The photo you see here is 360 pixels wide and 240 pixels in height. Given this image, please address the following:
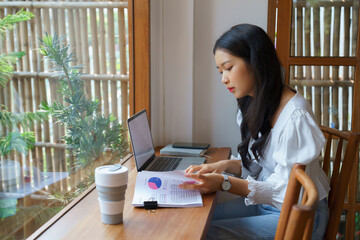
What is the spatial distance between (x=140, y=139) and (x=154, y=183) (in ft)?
1.11

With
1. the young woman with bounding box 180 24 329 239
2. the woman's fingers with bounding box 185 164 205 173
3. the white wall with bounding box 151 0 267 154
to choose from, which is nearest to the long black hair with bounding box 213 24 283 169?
the young woman with bounding box 180 24 329 239

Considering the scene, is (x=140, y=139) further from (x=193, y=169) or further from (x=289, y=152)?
(x=289, y=152)

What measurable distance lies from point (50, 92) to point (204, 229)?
2.22 feet

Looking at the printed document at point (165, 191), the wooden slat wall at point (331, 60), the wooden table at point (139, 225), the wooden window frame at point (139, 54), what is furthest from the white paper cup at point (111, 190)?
the wooden slat wall at point (331, 60)

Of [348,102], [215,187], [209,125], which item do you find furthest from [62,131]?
[348,102]

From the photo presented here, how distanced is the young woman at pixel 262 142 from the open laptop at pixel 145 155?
236 mm

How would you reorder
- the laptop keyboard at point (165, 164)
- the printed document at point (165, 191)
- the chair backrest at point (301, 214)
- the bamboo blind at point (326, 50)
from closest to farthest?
the chair backrest at point (301, 214), the printed document at point (165, 191), the laptop keyboard at point (165, 164), the bamboo blind at point (326, 50)

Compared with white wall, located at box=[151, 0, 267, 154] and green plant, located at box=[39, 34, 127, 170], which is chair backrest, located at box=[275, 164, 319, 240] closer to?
green plant, located at box=[39, 34, 127, 170]

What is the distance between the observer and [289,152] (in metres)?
1.32

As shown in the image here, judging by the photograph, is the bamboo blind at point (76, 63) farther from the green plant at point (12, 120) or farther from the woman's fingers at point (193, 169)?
the woman's fingers at point (193, 169)

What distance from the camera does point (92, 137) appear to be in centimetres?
166

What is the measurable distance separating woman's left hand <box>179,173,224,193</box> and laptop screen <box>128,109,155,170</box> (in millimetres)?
295

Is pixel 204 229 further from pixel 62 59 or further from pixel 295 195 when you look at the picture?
pixel 62 59

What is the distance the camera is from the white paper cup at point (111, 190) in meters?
1.04
